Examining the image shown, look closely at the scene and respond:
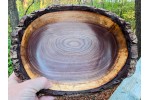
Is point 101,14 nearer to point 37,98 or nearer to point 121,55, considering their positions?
point 121,55

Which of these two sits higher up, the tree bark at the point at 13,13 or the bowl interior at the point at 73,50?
the tree bark at the point at 13,13

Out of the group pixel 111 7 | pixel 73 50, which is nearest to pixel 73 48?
pixel 73 50

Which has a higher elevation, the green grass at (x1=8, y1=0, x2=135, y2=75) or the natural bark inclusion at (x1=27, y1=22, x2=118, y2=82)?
the green grass at (x1=8, y1=0, x2=135, y2=75)

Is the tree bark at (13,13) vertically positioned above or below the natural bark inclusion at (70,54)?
above

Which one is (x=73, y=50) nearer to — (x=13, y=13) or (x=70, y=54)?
(x=70, y=54)

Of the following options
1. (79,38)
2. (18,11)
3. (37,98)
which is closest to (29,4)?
(18,11)

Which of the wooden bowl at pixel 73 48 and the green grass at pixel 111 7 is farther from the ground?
the green grass at pixel 111 7

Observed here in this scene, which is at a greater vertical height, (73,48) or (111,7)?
(111,7)
